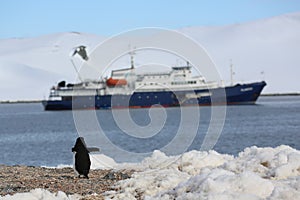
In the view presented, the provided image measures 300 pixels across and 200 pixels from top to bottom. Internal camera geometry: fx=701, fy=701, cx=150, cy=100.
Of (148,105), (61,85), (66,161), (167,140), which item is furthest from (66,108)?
(66,161)

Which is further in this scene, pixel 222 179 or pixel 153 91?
pixel 153 91

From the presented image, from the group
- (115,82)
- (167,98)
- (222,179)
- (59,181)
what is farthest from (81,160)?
(115,82)

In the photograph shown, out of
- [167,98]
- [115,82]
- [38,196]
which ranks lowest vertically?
[38,196]

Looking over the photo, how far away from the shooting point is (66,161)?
23969mm

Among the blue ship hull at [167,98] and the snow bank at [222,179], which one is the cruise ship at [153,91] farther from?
the snow bank at [222,179]

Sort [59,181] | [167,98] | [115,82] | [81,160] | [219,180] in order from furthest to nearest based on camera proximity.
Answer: [115,82] < [167,98] < [81,160] < [59,181] < [219,180]

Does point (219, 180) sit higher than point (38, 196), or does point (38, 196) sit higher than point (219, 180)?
point (219, 180)

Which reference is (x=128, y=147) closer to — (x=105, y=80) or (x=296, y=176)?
(x=296, y=176)

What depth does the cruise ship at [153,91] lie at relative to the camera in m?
79.4

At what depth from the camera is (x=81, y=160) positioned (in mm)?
10656

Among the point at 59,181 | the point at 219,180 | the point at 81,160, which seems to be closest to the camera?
the point at 219,180

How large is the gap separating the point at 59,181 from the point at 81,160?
51 centimetres

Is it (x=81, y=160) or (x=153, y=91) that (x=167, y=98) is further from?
(x=81, y=160)

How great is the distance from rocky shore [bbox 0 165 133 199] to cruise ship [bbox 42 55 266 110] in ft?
209
